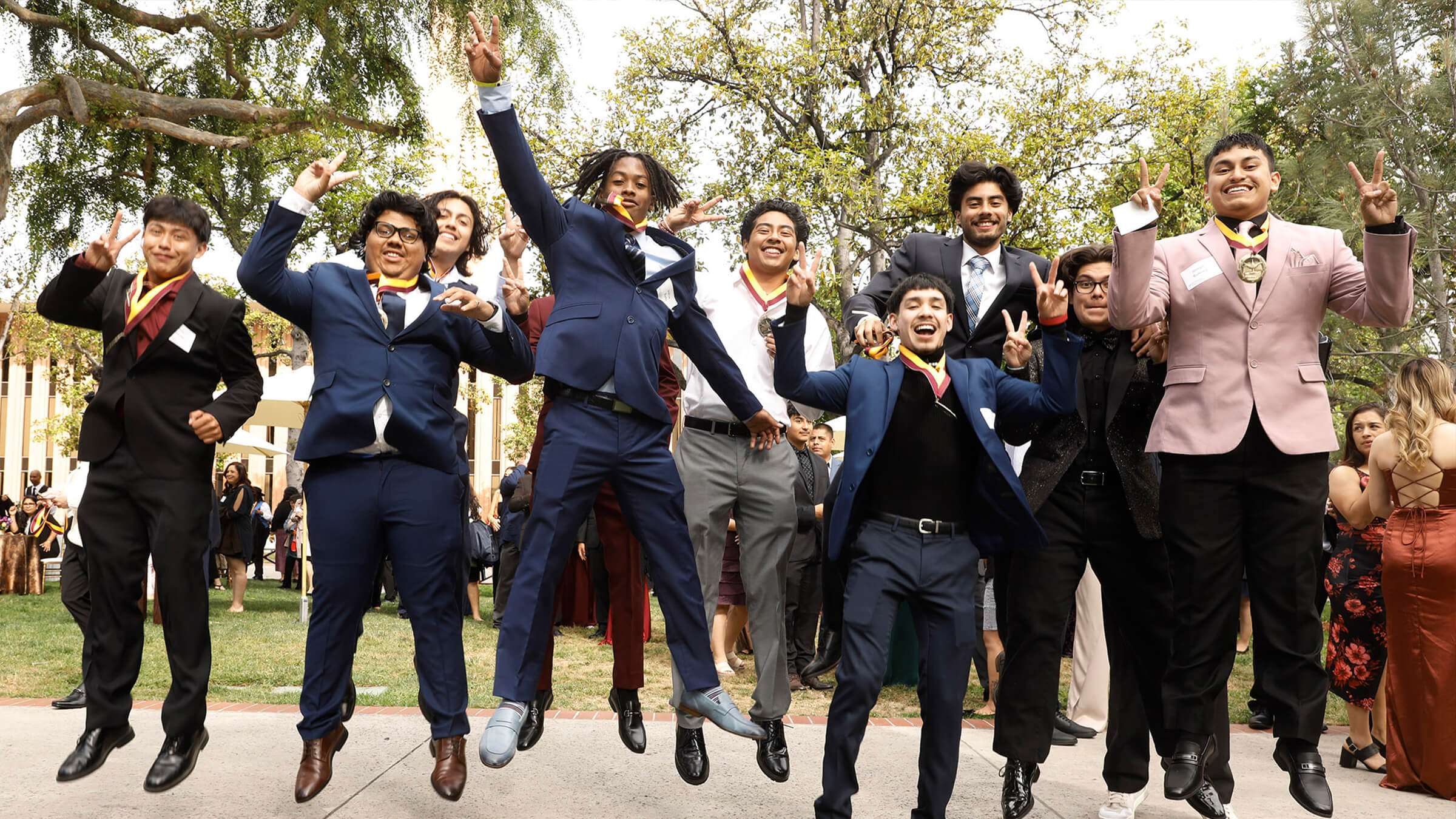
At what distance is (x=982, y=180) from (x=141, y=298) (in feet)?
12.6

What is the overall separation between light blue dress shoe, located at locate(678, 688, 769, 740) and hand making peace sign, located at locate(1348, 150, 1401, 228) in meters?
3.03

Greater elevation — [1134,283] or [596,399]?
[1134,283]

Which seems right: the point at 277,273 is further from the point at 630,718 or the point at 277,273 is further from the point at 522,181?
the point at 630,718

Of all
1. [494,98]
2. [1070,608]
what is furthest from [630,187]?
[1070,608]

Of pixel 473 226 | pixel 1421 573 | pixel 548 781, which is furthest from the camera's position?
pixel 1421 573

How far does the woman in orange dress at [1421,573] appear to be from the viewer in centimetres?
557

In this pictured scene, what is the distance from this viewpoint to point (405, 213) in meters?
4.62

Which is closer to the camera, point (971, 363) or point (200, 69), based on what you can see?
point (971, 363)

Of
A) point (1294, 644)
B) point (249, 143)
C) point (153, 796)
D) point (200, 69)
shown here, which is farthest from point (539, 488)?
point (200, 69)

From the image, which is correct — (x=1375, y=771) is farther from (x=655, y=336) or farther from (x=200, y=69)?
(x=200, y=69)

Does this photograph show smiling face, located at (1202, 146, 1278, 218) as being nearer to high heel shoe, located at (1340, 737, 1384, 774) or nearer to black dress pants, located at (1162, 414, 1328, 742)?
black dress pants, located at (1162, 414, 1328, 742)

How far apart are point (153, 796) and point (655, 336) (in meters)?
2.83

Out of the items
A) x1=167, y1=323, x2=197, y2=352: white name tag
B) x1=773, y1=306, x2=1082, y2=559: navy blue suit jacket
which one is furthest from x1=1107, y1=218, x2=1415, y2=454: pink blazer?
x1=167, y1=323, x2=197, y2=352: white name tag

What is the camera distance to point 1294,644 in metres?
4.08
